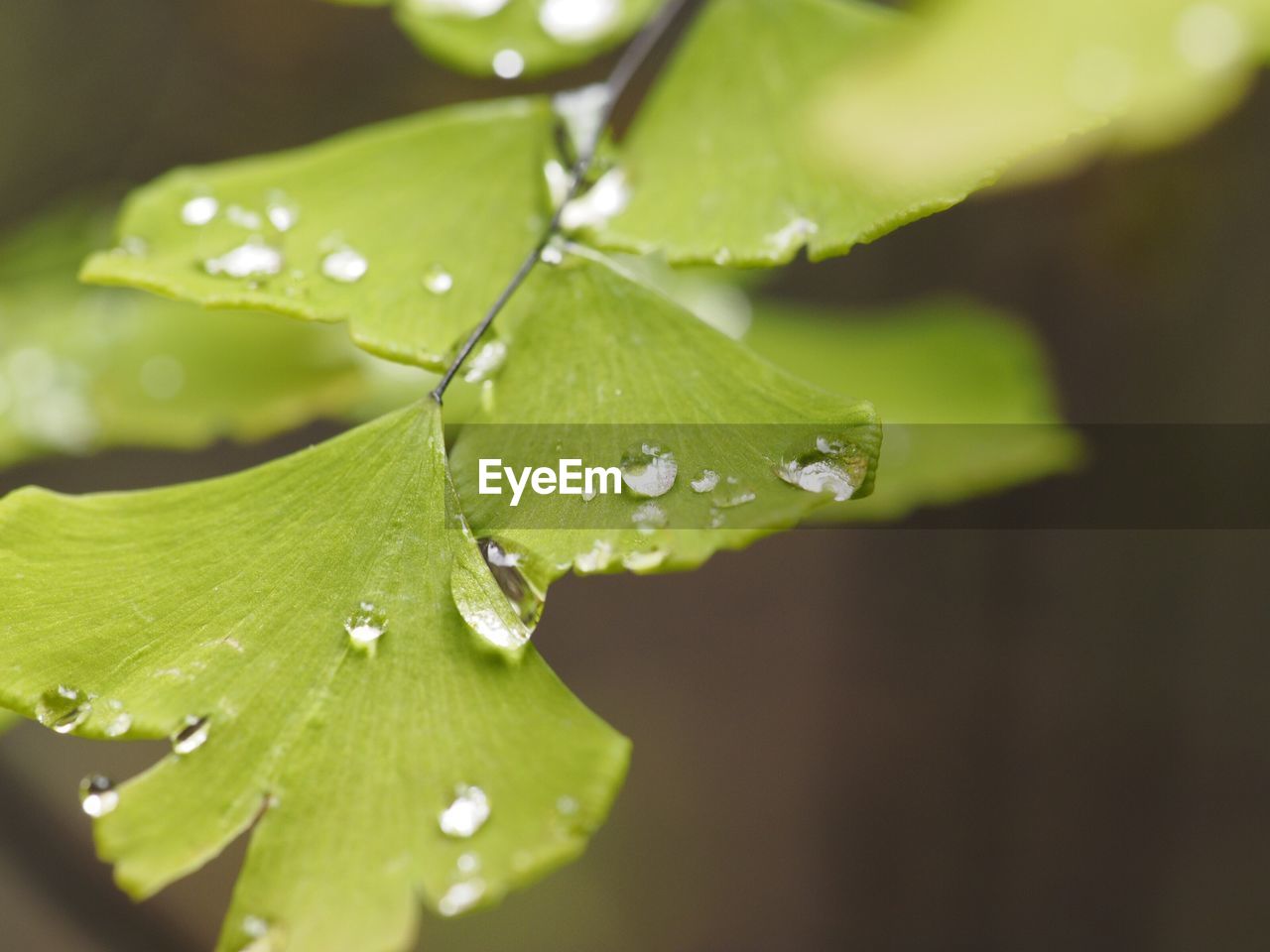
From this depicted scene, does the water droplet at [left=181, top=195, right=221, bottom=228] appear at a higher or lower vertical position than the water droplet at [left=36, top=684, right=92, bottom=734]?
higher

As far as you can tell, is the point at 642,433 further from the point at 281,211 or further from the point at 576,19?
the point at 576,19

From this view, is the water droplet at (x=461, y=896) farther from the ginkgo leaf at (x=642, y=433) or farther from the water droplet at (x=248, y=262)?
the water droplet at (x=248, y=262)

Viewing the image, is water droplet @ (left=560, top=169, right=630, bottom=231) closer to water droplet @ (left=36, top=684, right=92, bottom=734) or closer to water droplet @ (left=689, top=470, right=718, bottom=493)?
water droplet @ (left=689, top=470, right=718, bottom=493)

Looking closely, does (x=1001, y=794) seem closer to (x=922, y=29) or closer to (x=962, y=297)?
(x=962, y=297)

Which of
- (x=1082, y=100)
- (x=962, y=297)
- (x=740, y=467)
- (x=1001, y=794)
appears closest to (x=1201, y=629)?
(x=1001, y=794)

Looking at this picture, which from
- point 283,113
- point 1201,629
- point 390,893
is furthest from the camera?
point 283,113
